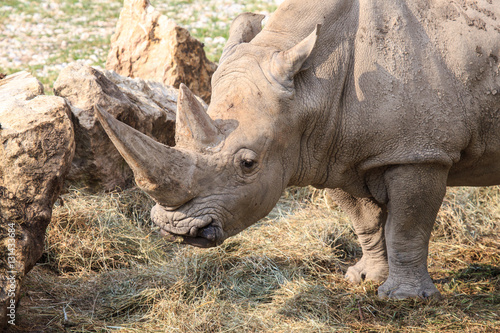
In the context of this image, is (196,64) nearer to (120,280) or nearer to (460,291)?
(120,280)

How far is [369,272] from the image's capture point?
570 centimetres

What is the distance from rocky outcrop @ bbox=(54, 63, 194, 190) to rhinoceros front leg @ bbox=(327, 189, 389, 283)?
2411mm

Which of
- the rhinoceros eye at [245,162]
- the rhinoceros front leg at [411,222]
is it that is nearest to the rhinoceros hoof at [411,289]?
the rhinoceros front leg at [411,222]

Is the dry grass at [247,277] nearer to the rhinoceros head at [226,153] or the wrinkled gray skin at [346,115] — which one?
the wrinkled gray skin at [346,115]

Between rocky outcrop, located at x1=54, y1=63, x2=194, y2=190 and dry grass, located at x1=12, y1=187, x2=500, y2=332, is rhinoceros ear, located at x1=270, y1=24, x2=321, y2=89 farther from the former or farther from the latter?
rocky outcrop, located at x1=54, y1=63, x2=194, y2=190

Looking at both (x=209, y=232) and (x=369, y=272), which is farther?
(x=369, y=272)

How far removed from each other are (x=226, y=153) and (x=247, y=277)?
75.4 inches

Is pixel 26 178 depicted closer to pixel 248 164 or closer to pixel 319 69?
pixel 248 164

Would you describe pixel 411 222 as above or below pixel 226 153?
below

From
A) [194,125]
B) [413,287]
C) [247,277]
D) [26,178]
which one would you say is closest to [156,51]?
[247,277]

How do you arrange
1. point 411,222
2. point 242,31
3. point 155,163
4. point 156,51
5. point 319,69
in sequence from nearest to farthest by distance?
point 155,163 → point 319,69 → point 411,222 → point 242,31 → point 156,51

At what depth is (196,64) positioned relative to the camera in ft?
26.9

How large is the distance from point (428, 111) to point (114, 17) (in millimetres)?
11955

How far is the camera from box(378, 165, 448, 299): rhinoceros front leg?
4.64 metres
